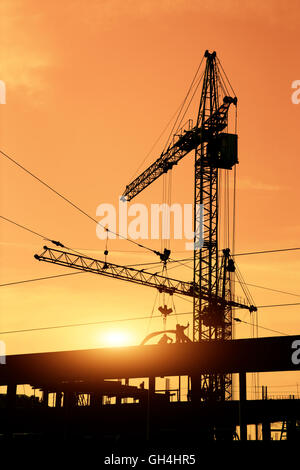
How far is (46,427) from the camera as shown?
41.6 meters

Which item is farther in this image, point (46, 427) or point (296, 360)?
point (46, 427)

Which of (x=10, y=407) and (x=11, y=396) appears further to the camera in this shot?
(x=11, y=396)

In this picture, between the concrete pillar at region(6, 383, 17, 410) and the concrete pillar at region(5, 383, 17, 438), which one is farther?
the concrete pillar at region(6, 383, 17, 410)

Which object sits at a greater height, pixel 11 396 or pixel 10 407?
pixel 11 396

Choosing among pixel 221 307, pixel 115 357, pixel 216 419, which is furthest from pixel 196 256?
pixel 115 357

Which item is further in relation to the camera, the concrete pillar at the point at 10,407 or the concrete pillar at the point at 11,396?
the concrete pillar at the point at 11,396

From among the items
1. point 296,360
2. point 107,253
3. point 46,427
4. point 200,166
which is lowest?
point 46,427

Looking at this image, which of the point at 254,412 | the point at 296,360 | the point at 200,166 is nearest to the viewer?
the point at 296,360

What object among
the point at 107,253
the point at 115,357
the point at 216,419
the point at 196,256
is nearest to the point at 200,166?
the point at 196,256

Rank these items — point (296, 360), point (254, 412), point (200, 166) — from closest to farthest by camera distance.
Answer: point (296, 360), point (254, 412), point (200, 166)

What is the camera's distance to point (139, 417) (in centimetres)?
4169

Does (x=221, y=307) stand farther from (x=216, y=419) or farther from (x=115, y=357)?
(x=115, y=357)
